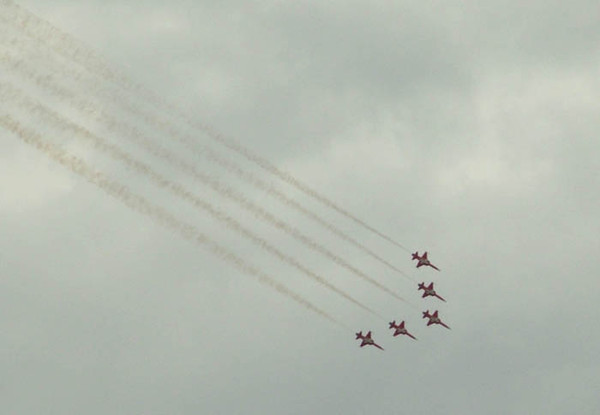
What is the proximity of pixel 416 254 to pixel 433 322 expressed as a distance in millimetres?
6958

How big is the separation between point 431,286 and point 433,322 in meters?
3.49

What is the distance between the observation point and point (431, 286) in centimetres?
13112

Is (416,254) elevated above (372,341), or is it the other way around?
(416,254)

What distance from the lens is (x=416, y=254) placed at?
128625 mm

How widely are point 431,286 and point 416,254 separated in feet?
14.3

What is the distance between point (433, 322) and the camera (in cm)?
13025

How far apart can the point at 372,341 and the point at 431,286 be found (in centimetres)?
797

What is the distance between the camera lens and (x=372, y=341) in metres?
129

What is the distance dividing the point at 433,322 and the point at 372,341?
6.24 m
